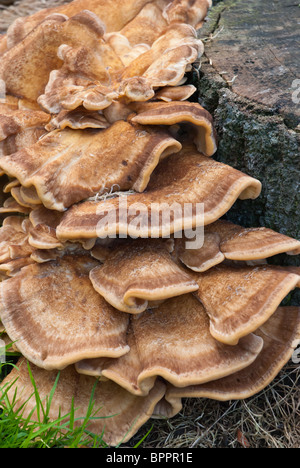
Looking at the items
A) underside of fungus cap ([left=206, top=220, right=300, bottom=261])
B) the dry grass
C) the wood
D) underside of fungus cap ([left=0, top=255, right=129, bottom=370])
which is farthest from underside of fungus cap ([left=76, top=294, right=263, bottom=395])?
the wood

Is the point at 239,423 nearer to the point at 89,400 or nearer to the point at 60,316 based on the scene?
the point at 89,400

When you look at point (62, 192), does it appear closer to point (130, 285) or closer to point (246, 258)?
point (130, 285)

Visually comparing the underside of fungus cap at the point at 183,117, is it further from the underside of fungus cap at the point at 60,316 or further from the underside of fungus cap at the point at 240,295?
the underside of fungus cap at the point at 60,316

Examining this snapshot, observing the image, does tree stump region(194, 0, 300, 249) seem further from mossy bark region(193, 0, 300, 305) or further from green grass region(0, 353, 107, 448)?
green grass region(0, 353, 107, 448)

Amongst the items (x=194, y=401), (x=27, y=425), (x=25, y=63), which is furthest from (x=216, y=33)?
(x=27, y=425)

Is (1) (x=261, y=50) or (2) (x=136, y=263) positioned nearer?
(2) (x=136, y=263)

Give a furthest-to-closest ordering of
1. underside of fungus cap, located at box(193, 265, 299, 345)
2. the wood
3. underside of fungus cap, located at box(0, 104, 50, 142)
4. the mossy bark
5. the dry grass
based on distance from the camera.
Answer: underside of fungus cap, located at box(0, 104, 50, 142) < the wood < the mossy bark < the dry grass < underside of fungus cap, located at box(193, 265, 299, 345)

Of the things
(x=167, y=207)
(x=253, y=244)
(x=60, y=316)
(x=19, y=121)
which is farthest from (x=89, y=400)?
(x=19, y=121)
